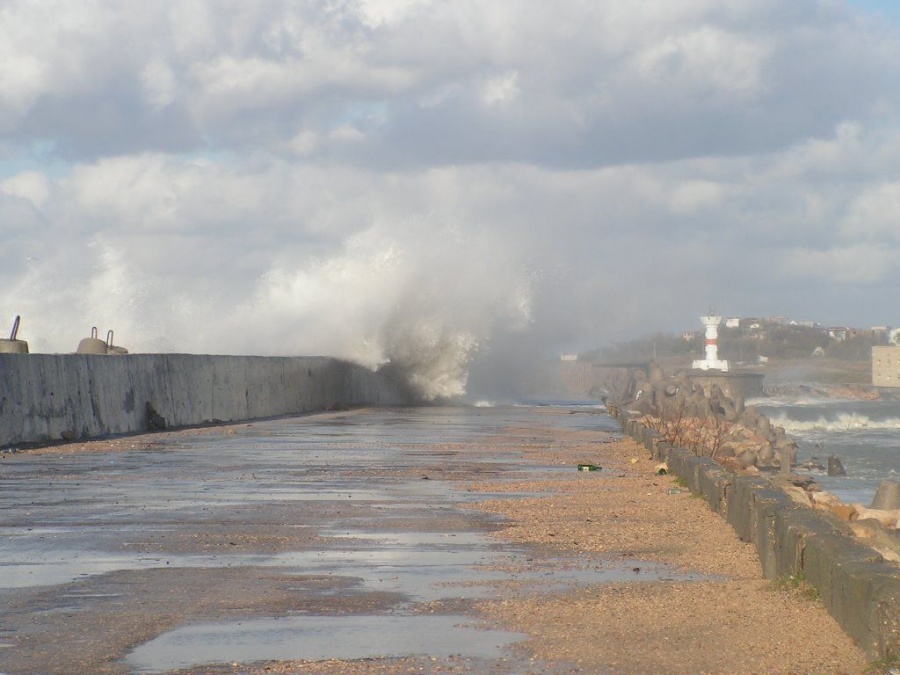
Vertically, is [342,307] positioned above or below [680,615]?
above

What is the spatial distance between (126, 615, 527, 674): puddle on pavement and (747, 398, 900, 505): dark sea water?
24820mm

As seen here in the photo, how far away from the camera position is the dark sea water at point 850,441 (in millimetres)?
41031

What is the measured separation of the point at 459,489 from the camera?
48.9 ft

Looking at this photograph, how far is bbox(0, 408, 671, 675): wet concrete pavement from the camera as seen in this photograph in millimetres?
6879

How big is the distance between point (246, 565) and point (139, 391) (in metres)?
17.4

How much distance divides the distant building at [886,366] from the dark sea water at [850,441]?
73097 millimetres

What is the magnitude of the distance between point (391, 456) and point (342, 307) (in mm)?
26673

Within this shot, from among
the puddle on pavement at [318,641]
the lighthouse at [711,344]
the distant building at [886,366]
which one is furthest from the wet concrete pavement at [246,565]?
the distant building at [886,366]

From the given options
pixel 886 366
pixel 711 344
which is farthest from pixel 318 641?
pixel 886 366

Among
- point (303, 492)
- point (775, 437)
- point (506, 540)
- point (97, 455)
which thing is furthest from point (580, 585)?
point (775, 437)

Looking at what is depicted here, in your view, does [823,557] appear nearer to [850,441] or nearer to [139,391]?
[139,391]

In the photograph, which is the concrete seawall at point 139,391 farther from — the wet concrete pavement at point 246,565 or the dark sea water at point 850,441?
the dark sea water at point 850,441

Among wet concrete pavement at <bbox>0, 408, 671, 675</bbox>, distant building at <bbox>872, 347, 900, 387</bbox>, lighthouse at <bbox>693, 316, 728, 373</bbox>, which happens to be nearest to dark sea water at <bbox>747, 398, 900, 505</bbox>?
lighthouse at <bbox>693, 316, 728, 373</bbox>

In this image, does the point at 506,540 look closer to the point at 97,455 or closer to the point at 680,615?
the point at 680,615
